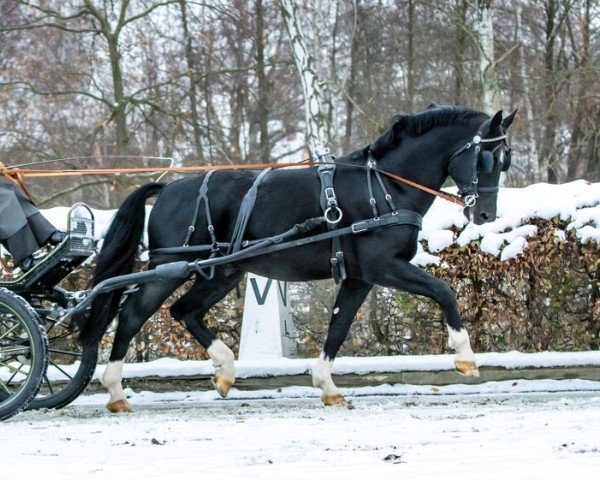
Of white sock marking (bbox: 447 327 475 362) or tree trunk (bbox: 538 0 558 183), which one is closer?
white sock marking (bbox: 447 327 475 362)

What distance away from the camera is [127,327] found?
25.6 feet

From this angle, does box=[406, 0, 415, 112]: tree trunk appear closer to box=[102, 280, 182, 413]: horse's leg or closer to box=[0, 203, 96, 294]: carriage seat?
box=[102, 280, 182, 413]: horse's leg

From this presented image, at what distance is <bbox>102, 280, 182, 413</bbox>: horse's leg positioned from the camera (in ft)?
25.4

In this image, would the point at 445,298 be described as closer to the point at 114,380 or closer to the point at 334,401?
the point at 334,401

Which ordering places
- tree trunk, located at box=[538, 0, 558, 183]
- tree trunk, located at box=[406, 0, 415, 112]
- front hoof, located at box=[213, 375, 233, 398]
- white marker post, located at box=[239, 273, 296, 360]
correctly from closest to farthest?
front hoof, located at box=[213, 375, 233, 398], white marker post, located at box=[239, 273, 296, 360], tree trunk, located at box=[406, 0, 415, 112], tree trunk, located at box=[538, 0, 558, 183]

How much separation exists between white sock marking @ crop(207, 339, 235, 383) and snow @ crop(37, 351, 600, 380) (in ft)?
2.29

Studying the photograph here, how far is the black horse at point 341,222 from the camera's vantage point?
23.8ft

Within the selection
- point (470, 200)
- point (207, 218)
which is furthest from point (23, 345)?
point (470, 200)

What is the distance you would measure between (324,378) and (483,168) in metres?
1.92

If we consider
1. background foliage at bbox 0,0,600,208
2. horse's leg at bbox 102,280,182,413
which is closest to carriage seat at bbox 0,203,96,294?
horse's leg at bbox 102,280,182,413

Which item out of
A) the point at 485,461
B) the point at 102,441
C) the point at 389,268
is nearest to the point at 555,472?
the point at 485,461

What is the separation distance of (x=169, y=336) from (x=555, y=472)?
5.77 meters

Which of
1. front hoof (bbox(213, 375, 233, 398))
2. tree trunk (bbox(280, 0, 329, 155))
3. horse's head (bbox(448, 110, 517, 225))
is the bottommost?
front hoof (bbox(213, 375, 233, 398))

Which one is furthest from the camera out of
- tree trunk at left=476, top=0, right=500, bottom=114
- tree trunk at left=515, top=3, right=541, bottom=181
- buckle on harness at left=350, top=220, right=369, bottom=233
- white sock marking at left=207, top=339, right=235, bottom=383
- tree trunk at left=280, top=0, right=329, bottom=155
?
tree trunk at left=515, top=3, right=541, bottom=181
